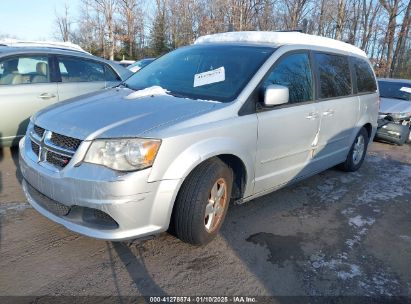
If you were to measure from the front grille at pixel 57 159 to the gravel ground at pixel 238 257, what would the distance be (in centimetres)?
75

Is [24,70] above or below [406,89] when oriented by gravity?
above

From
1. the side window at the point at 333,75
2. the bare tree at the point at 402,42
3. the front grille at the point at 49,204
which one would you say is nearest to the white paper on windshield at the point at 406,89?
the side window at the point at 333,75

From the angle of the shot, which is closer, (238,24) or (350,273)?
(350,273)

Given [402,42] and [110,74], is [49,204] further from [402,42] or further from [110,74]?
[402,42]

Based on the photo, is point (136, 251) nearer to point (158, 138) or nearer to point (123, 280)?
point (123, 280)

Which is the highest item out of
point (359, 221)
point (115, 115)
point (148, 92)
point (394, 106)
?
point (148, 92)

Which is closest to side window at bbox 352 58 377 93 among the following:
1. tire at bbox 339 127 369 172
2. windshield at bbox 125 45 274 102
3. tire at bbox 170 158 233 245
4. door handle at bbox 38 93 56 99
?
tire at bbox 339 127 369 172

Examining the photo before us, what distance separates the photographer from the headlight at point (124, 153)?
2.68 meters

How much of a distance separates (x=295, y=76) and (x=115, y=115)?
79.0 inches

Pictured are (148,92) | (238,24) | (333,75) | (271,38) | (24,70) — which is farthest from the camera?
(238,24)

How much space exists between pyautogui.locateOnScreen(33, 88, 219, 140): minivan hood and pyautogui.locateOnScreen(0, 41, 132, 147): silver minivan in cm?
210

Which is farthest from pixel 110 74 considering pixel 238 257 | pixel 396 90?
pixel 396 90

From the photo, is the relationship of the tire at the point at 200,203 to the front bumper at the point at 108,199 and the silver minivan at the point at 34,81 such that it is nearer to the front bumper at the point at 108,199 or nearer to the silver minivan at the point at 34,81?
the front bumper at the point at 108,199

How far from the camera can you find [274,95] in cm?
338
